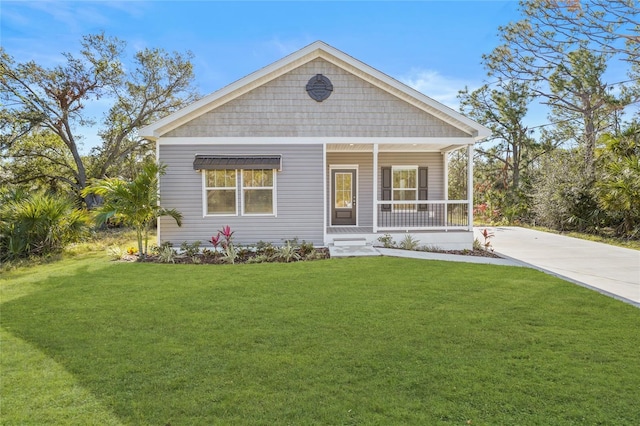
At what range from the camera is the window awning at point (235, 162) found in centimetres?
1060

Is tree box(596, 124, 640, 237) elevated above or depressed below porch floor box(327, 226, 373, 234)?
above

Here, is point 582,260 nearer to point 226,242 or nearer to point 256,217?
point 256,217

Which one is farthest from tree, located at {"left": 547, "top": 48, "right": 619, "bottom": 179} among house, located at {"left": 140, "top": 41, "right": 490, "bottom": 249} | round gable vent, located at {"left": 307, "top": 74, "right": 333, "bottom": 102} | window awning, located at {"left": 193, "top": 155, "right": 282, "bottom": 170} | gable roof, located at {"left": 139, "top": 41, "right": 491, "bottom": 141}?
window awning, located at {"left": 193, "top": 155, "right": 282, "bottom": 170}

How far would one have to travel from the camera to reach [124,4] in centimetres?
1265

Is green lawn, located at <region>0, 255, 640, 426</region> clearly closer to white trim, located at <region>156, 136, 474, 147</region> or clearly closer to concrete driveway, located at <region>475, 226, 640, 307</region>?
concrete driveway, located at <region>475, 226, 640, 307</region>

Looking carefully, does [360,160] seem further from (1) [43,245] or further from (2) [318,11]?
(1) [43,245]

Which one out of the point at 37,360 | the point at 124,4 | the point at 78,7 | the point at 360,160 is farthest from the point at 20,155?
the point at 37,360

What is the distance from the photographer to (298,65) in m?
10.9

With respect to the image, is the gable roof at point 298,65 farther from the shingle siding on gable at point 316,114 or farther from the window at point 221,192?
the window at point 221,192

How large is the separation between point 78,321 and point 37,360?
4.11ft

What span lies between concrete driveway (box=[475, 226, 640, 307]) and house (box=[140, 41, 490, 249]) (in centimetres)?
205

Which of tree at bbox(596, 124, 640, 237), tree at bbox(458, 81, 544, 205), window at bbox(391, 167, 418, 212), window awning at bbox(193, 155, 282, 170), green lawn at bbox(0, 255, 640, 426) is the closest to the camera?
green lawn at bbox(0, 255, 640, 426)

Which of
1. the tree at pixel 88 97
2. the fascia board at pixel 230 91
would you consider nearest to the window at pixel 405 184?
the fascia board at pixel 230 91

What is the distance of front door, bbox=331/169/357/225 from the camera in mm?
13195
